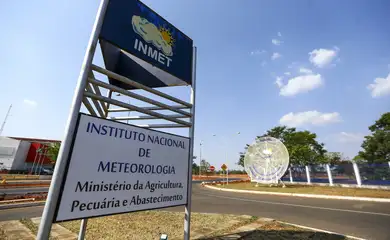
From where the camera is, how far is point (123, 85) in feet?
11.1

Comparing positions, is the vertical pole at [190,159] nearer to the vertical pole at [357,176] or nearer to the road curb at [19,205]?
the road curb at [19,205]

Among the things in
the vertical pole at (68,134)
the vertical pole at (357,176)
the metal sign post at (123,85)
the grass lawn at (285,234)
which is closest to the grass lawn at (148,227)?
the grass lawn at (285,234)

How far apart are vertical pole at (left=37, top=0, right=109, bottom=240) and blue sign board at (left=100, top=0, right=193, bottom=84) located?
83mm

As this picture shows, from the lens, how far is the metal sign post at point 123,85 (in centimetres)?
179

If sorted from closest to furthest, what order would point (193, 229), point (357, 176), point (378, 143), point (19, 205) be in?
point (193, 229), point (19, 205), point (357, 176), point (378, 143)

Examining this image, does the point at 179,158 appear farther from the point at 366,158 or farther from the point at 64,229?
the point at 366,158

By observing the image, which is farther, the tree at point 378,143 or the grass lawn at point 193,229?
the tree at point 378,143

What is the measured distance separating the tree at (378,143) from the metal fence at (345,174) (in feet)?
69.9

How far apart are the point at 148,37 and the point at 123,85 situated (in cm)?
105

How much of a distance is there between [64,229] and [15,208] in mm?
6642

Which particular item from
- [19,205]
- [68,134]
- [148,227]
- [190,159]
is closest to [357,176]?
[148,227]

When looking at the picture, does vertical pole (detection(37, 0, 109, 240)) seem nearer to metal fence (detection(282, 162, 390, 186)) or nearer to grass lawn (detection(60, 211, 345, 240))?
grass lawn (detection(60, 211, 345, 240))

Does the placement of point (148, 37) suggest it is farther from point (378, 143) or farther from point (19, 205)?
point (378, 143)

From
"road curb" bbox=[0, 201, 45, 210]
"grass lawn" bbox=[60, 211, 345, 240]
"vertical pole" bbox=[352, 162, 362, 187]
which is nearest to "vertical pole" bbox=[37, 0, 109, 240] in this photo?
"grass lawn" bbox=[60, 211, 345, 240]
